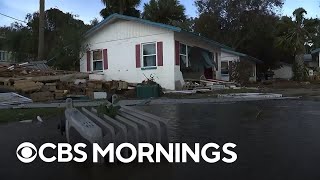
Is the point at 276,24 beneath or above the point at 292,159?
above

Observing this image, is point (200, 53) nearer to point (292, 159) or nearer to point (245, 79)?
point (245, 79)

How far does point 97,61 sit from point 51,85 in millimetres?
7962

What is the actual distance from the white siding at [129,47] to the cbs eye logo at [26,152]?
17.1 m

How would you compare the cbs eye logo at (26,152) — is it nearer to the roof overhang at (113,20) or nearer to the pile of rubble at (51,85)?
the pile of rubble at (51,85)

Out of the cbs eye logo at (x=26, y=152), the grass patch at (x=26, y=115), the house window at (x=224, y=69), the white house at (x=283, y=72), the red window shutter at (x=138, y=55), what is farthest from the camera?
the white house at (x=283, y=72)

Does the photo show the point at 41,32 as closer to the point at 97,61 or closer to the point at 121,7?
the point at 121,7


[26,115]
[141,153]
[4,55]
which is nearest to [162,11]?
[4,55]

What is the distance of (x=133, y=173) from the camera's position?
190 inches

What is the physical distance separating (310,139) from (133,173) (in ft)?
11.5

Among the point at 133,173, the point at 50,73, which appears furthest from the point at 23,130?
the point at 50,73

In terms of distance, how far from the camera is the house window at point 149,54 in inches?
960

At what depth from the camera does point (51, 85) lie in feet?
64.8

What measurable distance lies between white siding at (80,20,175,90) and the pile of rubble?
2.36 m

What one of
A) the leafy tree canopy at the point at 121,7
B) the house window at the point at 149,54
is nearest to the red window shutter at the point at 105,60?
the house window at the point at 149,54
